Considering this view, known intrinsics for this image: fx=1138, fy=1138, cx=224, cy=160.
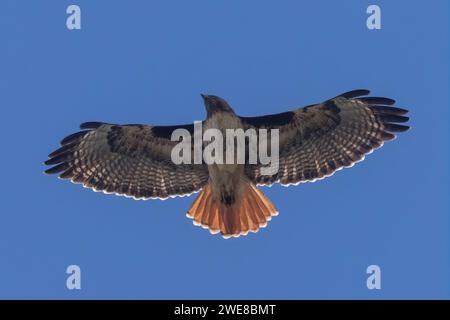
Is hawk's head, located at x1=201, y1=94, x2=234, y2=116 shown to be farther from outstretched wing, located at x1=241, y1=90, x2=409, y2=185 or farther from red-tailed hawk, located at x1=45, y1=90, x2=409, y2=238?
outstretched wing, located at x1=241, y1=90, x2=409, y2=185

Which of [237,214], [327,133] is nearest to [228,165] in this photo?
[237,214]

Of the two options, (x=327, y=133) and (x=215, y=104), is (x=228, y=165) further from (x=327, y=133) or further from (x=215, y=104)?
(x=327, y=133)

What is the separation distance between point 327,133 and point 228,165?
1.63 metres

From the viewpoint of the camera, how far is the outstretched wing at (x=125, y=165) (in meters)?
17.5

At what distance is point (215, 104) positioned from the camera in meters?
16.6

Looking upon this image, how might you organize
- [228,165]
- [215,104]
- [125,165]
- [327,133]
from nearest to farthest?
1. [215,104]
2. [228,165]
3. [327,133]
4. [125,165]

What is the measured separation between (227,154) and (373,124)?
2263 mm

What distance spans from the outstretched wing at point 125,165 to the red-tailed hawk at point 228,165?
15mm

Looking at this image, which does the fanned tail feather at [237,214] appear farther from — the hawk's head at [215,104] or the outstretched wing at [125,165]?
the hawk's head at [215,104]

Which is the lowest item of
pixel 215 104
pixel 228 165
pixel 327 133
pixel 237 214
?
pixel 237 214

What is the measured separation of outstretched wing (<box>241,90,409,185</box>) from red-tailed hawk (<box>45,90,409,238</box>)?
0.01m

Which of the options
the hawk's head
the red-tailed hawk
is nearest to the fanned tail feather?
the red-tailed hawk

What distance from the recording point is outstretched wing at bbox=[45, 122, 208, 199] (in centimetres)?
1755

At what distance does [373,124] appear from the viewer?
1716 cm
